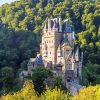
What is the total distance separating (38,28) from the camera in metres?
104

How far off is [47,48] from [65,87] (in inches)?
426

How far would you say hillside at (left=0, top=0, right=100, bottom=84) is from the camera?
8688 cm

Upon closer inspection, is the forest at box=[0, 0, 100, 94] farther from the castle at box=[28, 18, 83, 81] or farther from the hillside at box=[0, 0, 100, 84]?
the castle at box=[28, 18, 83, 81]

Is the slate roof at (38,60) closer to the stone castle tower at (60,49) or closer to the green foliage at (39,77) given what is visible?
the stone castle tower at (60,49)

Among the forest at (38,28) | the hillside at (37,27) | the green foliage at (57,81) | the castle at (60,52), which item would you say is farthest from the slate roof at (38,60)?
the green foliage at (57,81)

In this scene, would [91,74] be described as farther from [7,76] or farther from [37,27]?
[37,27]

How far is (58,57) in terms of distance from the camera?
80000 millimetres

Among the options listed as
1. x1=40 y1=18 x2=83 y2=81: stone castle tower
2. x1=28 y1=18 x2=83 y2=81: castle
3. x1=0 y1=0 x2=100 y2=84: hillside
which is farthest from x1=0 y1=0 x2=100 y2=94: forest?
x1=40 y1=18 x2=83 y2=81: stone castle tower

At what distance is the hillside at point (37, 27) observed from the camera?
86875 millimetres

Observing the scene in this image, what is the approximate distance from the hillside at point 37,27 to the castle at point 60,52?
11.0 ft

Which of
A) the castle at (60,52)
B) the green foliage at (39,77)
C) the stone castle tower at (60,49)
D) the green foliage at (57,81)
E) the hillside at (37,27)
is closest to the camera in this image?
the green foliage at (57,81)

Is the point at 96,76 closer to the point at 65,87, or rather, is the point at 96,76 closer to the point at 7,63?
the point at 65,87

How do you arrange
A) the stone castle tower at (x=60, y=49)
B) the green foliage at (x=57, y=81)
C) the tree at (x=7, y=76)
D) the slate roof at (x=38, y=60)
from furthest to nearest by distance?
the slate roof at (x=38, y=60) → the stone castle tower at (x=60, y=49) → the tree at (x=7, y=76) → the green foliage at (x=57, y=81)

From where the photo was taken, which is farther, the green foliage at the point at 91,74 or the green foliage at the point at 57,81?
the green foliage at the point at 91,74
